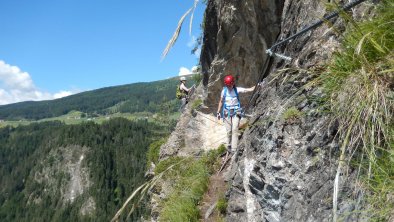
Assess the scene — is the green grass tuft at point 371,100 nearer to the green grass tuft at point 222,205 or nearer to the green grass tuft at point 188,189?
the green grass tuft at point 188,189

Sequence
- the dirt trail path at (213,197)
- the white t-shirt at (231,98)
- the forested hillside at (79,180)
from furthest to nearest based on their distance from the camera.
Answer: the forested hillside at (79,180) → the white t-shirt at (231,98) → the dirt trail path at (213,197)

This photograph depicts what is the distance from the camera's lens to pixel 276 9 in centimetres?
1280

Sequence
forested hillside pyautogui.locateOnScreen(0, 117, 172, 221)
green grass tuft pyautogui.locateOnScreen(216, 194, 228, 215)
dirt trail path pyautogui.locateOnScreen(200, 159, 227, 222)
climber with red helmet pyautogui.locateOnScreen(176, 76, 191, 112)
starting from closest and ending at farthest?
green grass tuft pyautogui.locateOnScreen(216, 194, 228, 215)
dirt trail path pyautogui.locateOnScreen(200, 159, 227, 222)
climber with red helmet pyautogui.locateOnScreen(176, 76, 191, 112)
forested hillside pyautogui.locateOnScreen(0, 117, 172, 221)

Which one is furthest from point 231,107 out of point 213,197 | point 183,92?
point 183,92

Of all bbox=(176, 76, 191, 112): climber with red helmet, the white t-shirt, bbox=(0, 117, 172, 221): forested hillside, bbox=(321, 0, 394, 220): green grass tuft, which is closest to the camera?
bbox=(321, 0, 394, 220): green grass tuft

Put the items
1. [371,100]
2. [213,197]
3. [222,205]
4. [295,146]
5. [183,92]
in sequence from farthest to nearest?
[183,92]
[213,197]
[222,205]
[295,146]
[371,100]

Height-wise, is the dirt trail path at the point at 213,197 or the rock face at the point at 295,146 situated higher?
the rock face at the point at 295,146

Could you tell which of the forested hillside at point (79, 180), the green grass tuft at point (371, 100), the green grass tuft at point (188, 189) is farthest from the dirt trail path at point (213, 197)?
the forested hillside at point (79, 180)

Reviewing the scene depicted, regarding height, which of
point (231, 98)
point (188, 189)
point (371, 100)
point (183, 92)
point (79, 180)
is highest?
point (183, 92)

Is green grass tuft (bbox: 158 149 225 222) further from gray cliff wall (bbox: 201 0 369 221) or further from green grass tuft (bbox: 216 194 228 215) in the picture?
gray cliff wall (bbox: 201 0 369 221)

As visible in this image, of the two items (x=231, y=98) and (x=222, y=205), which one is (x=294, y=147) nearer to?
(x=222, y=205)

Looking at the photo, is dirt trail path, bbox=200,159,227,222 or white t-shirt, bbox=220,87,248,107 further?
white t-shirt, bbox=220,87,248,107

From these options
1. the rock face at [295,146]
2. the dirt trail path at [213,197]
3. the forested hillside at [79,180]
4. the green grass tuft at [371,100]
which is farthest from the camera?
the forested hillside at [79,180]

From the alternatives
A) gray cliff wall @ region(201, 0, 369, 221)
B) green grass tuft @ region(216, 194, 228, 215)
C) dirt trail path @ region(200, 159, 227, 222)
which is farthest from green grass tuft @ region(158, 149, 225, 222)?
gray cliff wall @ region(201, 0, 369, 221)
